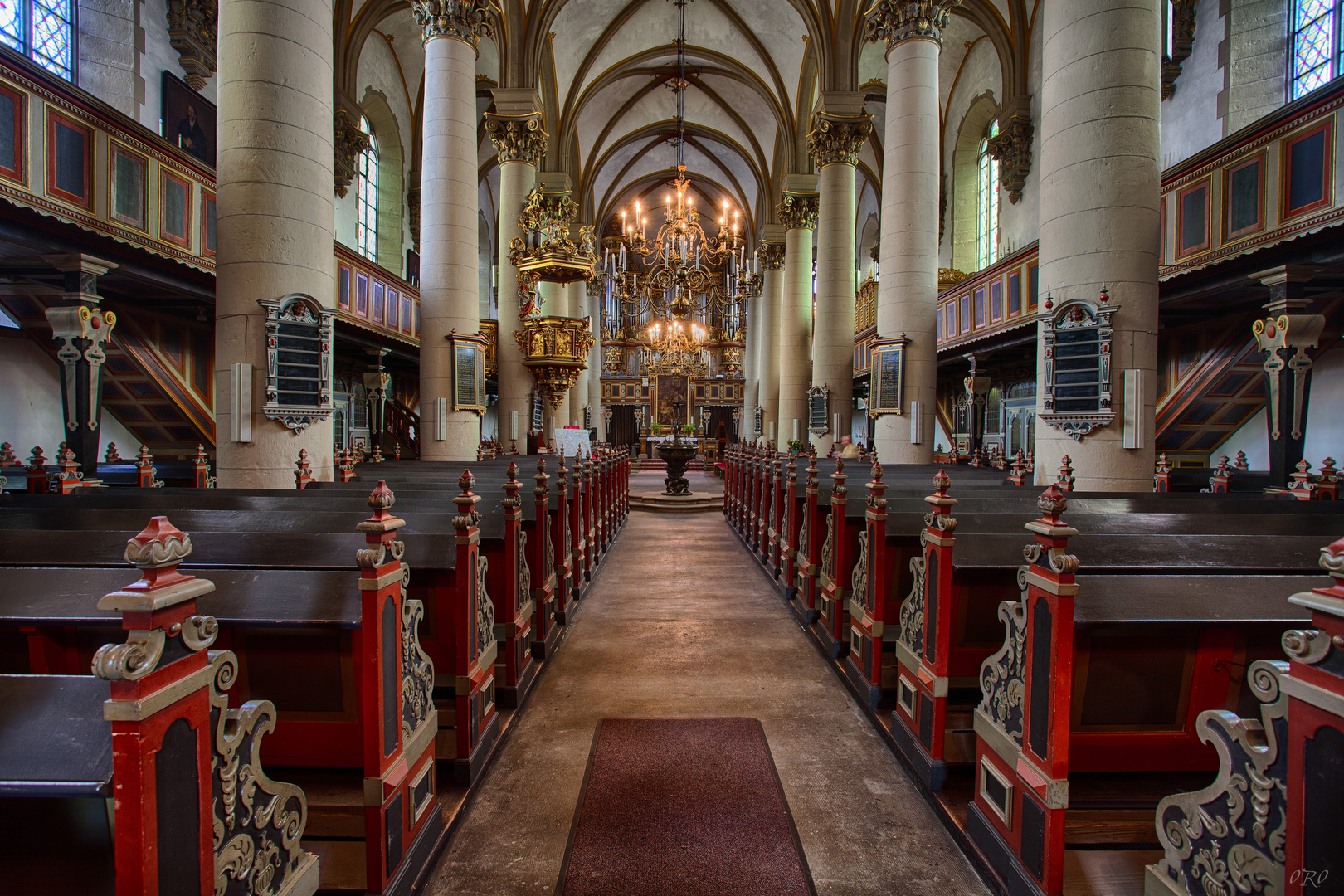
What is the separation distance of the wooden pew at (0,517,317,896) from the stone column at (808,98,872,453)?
41.9 feet

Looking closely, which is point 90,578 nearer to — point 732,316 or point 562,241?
point 562,241

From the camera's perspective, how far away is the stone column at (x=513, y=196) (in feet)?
43.9

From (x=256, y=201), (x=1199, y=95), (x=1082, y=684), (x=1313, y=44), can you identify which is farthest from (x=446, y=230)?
(x=1313, y=44)

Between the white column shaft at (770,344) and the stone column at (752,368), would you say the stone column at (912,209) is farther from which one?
the stone column at (752,368)

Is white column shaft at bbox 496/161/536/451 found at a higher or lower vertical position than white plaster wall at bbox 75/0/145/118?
lower

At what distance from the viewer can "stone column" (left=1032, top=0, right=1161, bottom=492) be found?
217 inches

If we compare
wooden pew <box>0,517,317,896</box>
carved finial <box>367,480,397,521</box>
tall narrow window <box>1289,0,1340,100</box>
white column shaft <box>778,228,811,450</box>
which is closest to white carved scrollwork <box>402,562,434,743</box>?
carved finial <box>367,480,397,521</box>

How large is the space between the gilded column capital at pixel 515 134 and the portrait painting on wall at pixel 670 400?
1748cm

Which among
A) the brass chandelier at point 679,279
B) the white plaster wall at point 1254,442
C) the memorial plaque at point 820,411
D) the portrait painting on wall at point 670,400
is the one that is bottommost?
the white plaster wall at point 1254,442

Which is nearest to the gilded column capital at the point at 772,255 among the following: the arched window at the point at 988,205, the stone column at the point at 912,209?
the arched window at the point at 988,205

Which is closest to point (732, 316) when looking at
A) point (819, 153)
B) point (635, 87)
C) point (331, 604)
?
point (635, 87)

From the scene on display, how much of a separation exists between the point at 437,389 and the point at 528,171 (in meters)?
6.65

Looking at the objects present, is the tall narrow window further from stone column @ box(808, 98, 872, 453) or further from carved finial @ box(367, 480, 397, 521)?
carved finial @ box(367, 480, 397, 521)

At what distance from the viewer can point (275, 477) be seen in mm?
5758
